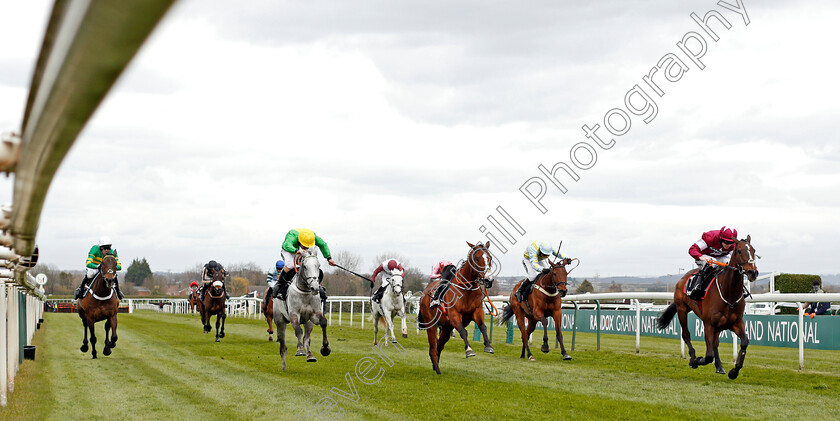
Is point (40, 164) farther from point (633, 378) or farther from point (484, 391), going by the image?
point (633, 378)

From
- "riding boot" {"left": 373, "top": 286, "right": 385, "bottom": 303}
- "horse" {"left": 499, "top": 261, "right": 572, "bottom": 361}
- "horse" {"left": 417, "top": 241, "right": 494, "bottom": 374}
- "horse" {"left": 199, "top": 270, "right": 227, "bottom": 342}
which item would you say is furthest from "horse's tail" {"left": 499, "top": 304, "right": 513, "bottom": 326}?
"horse" {"left": 199, "top": 270, "right": 227, "bottom": 342}

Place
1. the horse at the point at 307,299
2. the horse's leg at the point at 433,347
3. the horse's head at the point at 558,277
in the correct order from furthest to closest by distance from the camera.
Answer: the horse's head at the point at 558,277 → the horse's leg at the point at 433,347 → the horse at the point at 307,299

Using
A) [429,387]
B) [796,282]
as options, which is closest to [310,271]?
[429,387]

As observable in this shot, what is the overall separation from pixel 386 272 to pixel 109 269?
6.91 m

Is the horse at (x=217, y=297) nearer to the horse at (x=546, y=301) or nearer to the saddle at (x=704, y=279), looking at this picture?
the horse at (x=546, y=301)

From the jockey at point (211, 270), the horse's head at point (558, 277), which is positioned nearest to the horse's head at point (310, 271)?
the horse's head at point (558, 277)

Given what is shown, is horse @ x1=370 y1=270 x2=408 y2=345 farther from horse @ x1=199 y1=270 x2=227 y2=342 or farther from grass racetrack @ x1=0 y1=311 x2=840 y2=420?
horse @ x1=199 y1=270 x2=227 y2=342

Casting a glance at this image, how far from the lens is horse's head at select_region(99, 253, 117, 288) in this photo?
1245 centimetres

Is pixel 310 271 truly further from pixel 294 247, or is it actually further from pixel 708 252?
pixel 708 252

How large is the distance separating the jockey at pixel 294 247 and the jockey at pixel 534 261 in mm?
4141

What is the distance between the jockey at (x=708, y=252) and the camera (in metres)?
9.99

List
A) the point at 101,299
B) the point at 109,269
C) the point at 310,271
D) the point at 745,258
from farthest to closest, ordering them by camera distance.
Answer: the point at 101,299 → the point at 109,269 → the point at 310,271 → the point at 745,258

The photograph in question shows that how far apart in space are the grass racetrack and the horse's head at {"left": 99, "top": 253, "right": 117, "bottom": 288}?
1.38 metres

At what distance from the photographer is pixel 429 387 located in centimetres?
900
